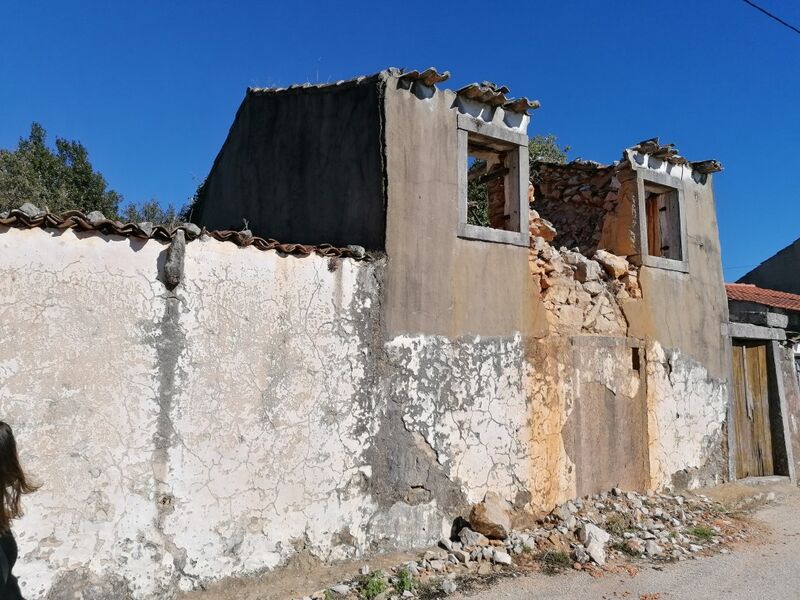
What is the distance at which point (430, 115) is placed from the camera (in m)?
7.02

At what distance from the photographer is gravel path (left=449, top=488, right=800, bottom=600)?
554cm

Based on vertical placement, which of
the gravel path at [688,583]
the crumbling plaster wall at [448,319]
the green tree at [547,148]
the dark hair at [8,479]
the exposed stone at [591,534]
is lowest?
the gravel path at [688,583]

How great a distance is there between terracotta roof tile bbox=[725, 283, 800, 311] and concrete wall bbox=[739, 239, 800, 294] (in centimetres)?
414

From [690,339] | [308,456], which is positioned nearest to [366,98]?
[308,456]

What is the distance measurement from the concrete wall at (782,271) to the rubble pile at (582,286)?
1602 cm

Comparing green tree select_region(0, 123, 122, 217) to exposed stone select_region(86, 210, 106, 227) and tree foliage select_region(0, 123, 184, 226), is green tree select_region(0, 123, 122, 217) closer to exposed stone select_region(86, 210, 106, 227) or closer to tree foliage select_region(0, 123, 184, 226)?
tree foliage select_region(0, 123, 184, 226)

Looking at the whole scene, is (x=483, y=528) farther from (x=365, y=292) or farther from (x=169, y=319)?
(x=169, y=319)

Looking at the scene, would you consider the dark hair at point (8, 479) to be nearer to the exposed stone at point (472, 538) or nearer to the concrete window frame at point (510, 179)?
the exposed stone at point (472, 538)

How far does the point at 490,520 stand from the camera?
6422 millimetres

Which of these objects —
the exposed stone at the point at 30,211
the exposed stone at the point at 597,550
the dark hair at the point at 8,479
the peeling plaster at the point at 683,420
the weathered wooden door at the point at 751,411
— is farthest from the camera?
the weathered wooden door at the point at 751,411

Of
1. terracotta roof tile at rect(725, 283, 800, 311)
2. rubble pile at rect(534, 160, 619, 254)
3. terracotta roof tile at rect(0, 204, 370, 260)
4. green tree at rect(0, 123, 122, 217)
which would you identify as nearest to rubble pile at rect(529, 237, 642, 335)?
rubble pile at rect(534, 160, 619, 254)

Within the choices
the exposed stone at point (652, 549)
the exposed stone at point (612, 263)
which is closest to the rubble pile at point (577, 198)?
the exposed stone at point (612, 263)

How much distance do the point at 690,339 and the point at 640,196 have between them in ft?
7.40

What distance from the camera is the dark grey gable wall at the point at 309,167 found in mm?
6812
